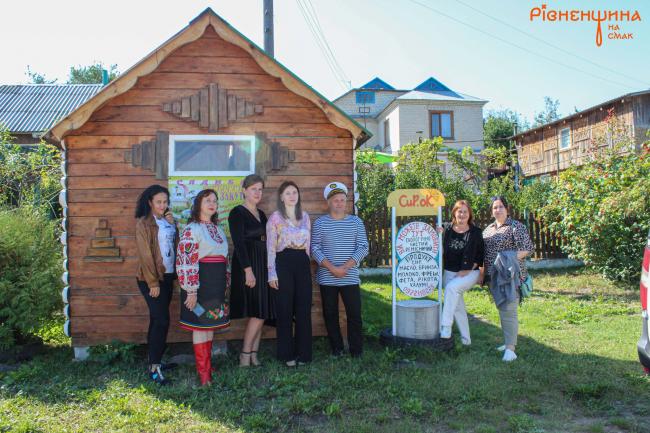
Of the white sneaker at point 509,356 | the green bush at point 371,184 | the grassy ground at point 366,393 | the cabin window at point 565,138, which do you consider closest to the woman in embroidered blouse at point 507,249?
the white sneaker at point 509,356

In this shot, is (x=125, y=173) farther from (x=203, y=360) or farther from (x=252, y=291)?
(x=203, y=360)

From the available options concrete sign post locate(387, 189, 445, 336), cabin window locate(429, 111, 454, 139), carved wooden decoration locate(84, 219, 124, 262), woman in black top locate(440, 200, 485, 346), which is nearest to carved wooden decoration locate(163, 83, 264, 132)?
carved wooden decoration locate(84, 219, 124, 262)

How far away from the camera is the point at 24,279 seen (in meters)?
5.76

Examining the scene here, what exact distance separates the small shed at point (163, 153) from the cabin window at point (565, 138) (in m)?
24.8

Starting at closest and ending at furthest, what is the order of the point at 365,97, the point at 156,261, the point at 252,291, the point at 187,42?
the point at 156,261 → the point at 252,291 → the point at 187,42 → the point at 365,97

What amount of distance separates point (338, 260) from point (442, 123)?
2521 centimetres

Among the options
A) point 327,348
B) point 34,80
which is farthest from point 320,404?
point 34,80

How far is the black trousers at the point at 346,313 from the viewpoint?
542 cm

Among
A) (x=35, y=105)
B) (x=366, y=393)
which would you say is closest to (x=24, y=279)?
(x=366, y=393)

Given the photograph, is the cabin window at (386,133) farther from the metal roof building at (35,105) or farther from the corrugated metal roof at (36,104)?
the metal roof building at (35,105)

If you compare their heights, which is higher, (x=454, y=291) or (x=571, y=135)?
(x=571, y=135)

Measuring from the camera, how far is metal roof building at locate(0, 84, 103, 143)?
2064 cm

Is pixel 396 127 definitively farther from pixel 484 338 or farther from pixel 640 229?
pixel 484 338

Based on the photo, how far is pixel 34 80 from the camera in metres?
48.3
